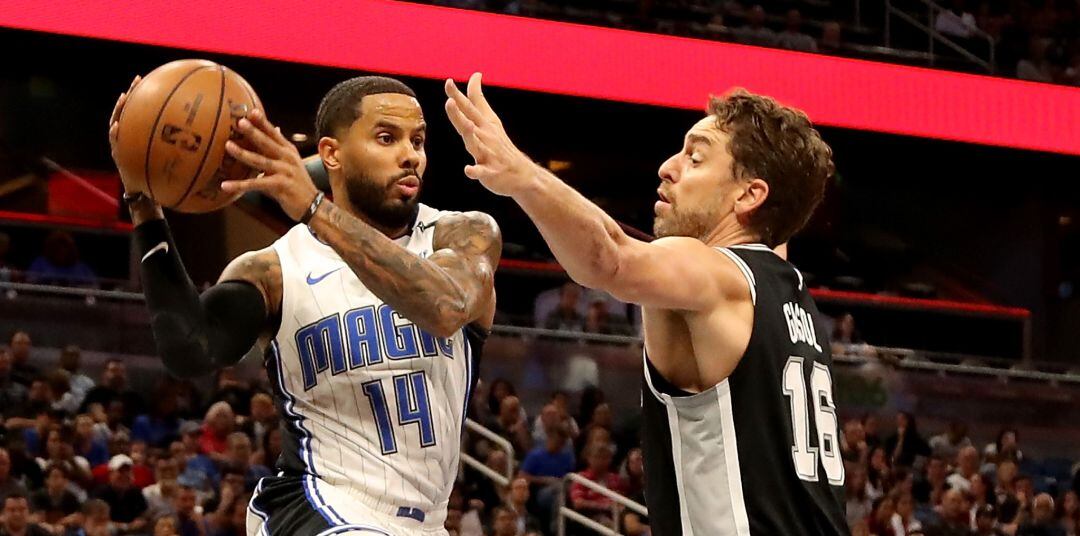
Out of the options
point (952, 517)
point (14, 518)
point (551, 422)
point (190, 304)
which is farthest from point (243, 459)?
point (190, 304)

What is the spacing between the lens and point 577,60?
46.2 ft

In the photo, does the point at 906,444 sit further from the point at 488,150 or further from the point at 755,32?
the point at 488,150

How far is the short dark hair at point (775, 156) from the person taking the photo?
11.0 ft

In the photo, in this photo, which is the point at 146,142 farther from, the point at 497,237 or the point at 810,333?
the point at 810,333

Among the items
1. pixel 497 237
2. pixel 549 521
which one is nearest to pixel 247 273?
pixel 497 237

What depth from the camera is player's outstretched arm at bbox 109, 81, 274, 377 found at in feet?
12.4

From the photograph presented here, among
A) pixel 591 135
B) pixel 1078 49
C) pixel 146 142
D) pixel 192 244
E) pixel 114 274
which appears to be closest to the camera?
pixel 146 142

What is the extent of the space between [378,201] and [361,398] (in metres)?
0.54

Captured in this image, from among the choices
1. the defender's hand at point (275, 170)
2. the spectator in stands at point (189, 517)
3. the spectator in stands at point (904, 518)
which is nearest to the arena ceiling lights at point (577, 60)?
the spectator in stands at point (904, 518)

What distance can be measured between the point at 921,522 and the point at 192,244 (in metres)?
7.84

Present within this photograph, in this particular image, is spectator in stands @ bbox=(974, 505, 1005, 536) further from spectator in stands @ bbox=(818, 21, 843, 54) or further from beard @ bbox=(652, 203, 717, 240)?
beard @ bbox=(652, 203, 717, 240)

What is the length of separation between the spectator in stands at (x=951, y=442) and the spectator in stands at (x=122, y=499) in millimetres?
6974

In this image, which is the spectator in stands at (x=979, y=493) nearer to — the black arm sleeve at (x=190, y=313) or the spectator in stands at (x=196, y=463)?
the spectator in stands at (x=196, y=463)

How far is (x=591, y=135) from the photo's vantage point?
19047 mm
